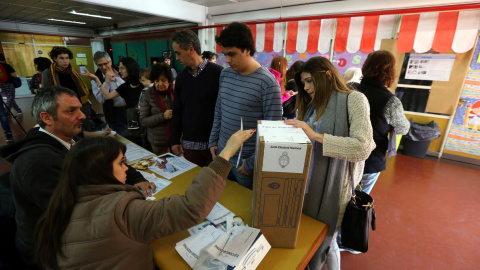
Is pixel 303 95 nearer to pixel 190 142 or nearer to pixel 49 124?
pixel 190 142

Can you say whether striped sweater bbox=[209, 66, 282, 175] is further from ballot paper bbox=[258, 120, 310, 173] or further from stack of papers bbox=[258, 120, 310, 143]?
ballot paper bbox=[258, 120, 310, 173]

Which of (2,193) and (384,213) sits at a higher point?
(2,193)

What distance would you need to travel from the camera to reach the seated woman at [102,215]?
693mm

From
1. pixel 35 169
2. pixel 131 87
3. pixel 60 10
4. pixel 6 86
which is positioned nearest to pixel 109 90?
pixel 131 87

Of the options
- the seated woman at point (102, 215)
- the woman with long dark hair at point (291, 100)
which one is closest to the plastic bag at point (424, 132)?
the woman with long dark hair at point (291, 100)

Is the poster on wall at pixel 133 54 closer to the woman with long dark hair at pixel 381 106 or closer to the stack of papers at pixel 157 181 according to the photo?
the stack of papers at pixel 157 181

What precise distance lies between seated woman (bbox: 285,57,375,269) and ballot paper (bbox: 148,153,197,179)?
874mm

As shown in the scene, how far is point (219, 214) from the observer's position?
1.14 m

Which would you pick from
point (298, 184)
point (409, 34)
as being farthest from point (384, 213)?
point (409, 34)

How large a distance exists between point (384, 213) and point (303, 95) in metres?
1.94

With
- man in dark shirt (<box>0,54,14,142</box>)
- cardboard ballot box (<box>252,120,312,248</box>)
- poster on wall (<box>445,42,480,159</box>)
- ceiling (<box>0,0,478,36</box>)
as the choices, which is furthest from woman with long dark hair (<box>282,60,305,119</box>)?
man in dark shirt (<box>0,54,14,142</box>)

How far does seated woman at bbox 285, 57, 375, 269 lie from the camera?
1000 mm

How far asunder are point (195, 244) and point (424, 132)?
4.26 metres

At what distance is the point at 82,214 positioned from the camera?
70 centimetres
